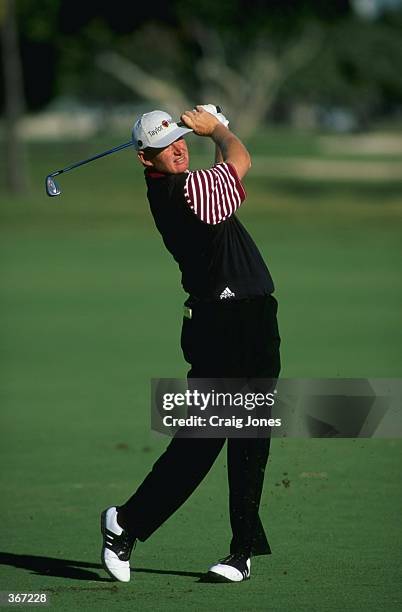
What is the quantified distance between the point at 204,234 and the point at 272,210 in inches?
1200

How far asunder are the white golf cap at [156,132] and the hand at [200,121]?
0.15 feet

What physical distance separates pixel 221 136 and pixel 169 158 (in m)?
0.27

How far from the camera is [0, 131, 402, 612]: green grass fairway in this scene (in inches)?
255

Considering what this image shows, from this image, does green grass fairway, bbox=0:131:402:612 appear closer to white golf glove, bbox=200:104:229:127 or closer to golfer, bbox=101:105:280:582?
golfer, bbox=101:105:280:582

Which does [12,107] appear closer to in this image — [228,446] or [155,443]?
[155,443]

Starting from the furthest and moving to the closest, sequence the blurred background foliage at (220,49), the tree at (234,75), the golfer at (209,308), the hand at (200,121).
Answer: the tree at (234,75) < the blurred background foliage at (220,49) < the hand at (200,121) < the golfer at (209,308)

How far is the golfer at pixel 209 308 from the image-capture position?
623cm

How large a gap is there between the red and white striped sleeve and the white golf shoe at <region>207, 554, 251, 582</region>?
1.39 metres

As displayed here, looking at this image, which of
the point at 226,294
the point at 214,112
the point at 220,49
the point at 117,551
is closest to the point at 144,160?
the point at 214,112

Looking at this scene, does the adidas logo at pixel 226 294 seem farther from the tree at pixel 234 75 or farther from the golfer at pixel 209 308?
the tree at pixel 234 75

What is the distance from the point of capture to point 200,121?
641 centimetres

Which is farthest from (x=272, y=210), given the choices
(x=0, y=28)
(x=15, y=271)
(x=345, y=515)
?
(x=345, y=515)

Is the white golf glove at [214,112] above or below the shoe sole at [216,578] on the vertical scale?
above

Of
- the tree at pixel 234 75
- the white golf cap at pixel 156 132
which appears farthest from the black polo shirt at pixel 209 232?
the tree at pixel 234 75
